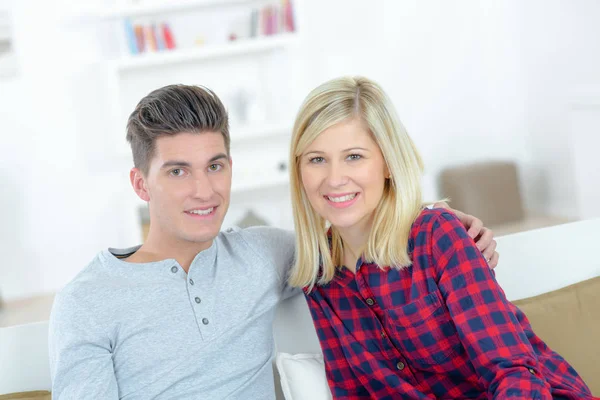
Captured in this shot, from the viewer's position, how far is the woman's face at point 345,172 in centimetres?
144

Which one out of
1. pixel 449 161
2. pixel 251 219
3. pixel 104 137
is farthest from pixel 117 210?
pixel 449 161

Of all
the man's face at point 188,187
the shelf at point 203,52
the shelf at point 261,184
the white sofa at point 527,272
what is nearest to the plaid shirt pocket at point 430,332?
the white sofa at point 527,272

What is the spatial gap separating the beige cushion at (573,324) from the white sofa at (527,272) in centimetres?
8

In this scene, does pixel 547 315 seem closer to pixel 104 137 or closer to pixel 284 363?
pixel 284 363

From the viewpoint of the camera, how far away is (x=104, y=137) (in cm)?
465

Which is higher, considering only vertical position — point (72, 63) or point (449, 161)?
point (72, 63)

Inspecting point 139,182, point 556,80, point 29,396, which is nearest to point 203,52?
point 556,80

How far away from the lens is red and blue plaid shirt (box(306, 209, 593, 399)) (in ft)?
4.19

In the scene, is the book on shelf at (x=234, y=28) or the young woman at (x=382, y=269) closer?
the young woman at (x=382, y=269)

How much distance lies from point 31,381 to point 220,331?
0.44 m

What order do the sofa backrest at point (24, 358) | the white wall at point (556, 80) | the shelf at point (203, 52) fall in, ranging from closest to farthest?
the sofa backrest at point (24, 358) → the white wall at point (556, 80) → the shelf at point (203, 52)

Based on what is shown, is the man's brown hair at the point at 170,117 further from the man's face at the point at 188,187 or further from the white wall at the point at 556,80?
the white wall at the point at 556,80

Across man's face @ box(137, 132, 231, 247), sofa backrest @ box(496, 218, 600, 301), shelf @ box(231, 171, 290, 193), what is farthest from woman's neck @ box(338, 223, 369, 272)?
shelf @ box(231, 171, 290, 193)

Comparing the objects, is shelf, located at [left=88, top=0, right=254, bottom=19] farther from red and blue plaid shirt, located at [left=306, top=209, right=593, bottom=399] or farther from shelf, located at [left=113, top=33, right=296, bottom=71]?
red and blue plaid shirt, located at [left=306, top=209, right=593, bottom=399]
